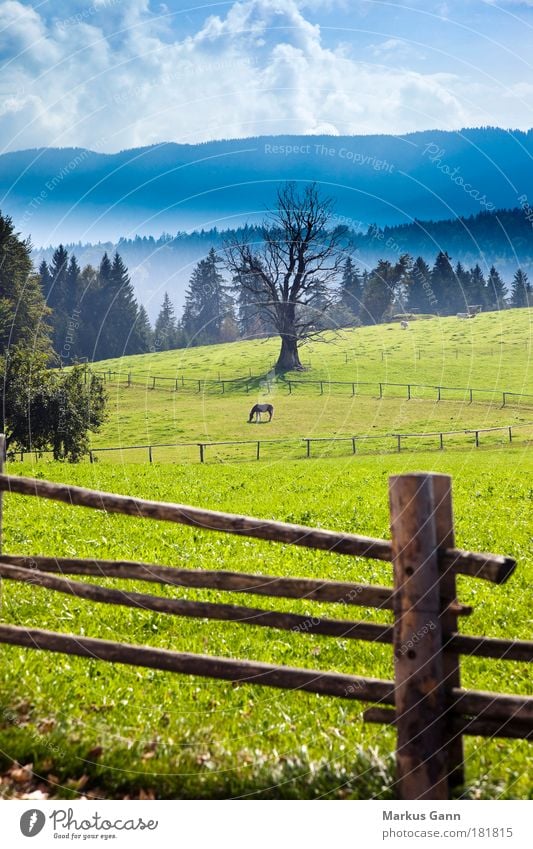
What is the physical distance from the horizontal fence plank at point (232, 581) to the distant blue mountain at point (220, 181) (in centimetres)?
322

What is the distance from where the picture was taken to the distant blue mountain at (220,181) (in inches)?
339

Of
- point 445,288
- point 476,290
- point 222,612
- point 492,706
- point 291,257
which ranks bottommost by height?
point 492,706

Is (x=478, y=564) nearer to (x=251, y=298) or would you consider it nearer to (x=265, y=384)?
(x=251, y=298)

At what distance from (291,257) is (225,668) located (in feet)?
58.7

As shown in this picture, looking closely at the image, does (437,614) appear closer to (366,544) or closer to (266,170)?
(366,544)

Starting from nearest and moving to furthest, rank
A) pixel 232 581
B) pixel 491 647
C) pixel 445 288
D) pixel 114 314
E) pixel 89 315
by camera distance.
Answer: pixel 491 647 < pixel 232 581 < pixel 114 314 < pixel 89 315 < pixel 445 288

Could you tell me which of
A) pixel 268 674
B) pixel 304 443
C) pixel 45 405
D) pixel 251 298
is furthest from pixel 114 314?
pixel 268 674

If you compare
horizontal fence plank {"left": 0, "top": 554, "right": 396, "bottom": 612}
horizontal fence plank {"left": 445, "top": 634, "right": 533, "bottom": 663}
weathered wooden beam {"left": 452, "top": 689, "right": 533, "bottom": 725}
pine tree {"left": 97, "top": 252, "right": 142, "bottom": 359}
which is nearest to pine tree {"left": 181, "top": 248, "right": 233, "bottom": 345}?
pine tree {"left": 97, "top": 252, "right": 142, "bottom": 359}

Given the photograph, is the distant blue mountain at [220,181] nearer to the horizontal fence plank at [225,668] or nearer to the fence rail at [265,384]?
the horizontal fence plank at [225,668]

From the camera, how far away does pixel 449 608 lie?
4.71 m

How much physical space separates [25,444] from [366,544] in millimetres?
27494

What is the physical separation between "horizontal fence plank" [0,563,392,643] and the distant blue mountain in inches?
132

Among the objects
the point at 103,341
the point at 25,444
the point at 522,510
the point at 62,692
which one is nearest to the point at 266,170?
the point at 522,510

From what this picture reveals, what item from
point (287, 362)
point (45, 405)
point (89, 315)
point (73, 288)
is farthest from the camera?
point (73, 288)
